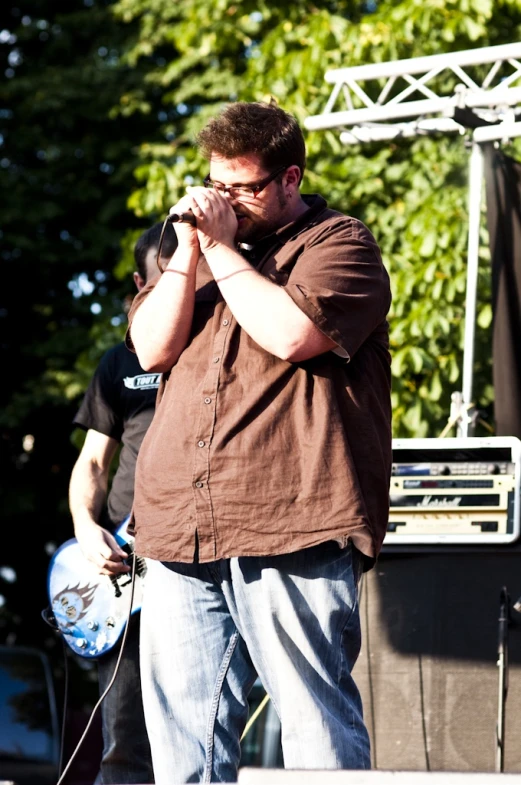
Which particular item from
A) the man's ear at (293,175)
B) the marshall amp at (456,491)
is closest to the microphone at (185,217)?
the man's ear at (293,175)

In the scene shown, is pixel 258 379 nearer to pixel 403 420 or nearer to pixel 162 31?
pixel 403 420

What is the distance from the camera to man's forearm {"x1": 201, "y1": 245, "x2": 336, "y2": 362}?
6.88 feet

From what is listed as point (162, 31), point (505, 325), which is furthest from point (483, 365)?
point (162, 31)

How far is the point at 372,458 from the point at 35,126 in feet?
30.6

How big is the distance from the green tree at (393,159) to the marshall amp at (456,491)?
8.51ft

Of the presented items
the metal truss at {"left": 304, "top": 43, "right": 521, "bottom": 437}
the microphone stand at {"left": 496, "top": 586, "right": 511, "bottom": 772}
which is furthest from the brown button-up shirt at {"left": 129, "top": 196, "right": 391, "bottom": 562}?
the metal truss at {"left": 304, "top": 43, "right": 521, "bottom": 437}

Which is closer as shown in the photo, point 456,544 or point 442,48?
point 456,544

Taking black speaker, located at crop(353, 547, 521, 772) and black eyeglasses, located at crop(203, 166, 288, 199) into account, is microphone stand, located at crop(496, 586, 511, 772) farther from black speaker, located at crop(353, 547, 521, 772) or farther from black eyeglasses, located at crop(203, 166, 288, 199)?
black eyeglasses, located at crop(203, 166, 288, 199)

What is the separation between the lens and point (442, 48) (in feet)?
23.6

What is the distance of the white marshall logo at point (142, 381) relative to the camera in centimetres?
333

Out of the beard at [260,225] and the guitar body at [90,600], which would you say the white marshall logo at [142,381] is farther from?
the beard at [260,225]

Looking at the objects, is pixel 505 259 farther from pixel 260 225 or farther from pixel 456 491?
pixel 260 225

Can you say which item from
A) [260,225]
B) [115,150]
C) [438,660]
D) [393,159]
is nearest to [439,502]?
[438,660]

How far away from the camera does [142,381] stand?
334 centimetres
